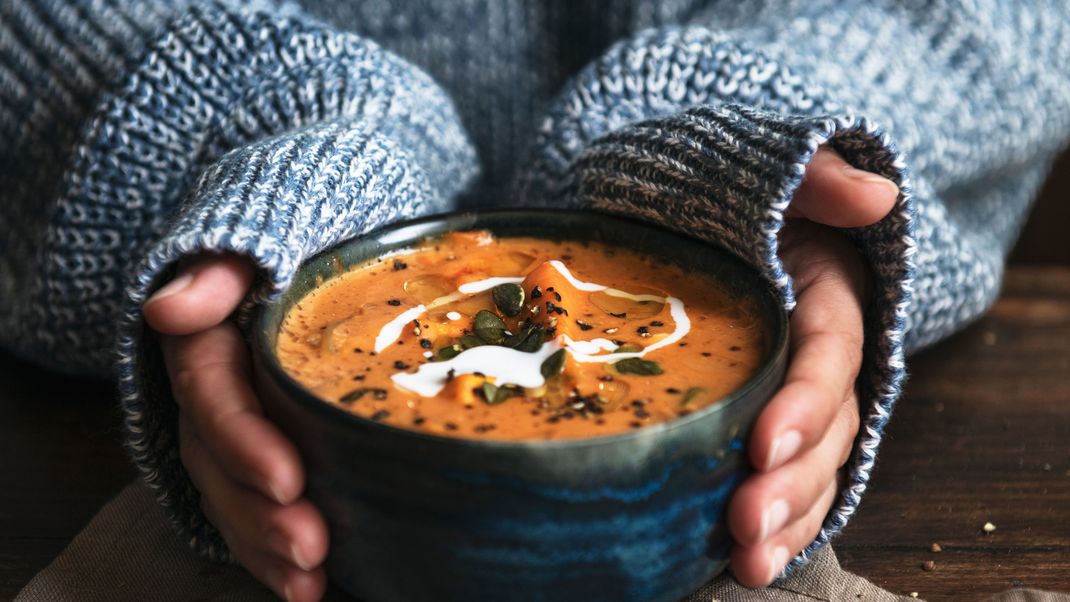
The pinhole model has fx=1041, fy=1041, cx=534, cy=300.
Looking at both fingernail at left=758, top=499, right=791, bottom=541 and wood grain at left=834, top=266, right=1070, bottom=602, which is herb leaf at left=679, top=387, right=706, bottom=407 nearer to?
fingernail at left=758, top=499, right=791, bottom=541

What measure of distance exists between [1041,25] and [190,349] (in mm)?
845

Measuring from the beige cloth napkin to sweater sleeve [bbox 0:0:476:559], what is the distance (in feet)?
0.13

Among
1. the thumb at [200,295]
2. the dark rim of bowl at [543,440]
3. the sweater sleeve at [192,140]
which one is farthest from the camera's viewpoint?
the sweater sleeve at [192,140]

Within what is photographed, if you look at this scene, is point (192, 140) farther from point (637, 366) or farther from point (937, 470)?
point (937, 470)

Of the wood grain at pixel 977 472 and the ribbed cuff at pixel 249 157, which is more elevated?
the ribbed cuff at pixel 249 157

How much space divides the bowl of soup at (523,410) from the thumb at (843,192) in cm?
6

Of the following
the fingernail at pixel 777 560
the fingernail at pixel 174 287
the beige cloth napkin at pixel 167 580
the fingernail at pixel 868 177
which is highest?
the fingernail at pixel 868 177

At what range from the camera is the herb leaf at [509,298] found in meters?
0.59

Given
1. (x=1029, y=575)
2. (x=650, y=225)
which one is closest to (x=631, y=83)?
(x=650, y=225)

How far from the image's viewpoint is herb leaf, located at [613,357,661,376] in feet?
1.67

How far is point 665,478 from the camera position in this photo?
44 cm

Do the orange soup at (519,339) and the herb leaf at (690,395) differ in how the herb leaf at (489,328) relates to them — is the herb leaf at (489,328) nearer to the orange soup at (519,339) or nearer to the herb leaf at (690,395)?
the orange soup at (519,339)

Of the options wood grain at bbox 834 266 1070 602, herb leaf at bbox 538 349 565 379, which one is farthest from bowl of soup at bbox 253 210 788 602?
wood grain at bbox 834 266 1070 602

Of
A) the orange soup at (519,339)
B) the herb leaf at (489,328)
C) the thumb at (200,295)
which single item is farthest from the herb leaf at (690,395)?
the thumb at (200,295)
